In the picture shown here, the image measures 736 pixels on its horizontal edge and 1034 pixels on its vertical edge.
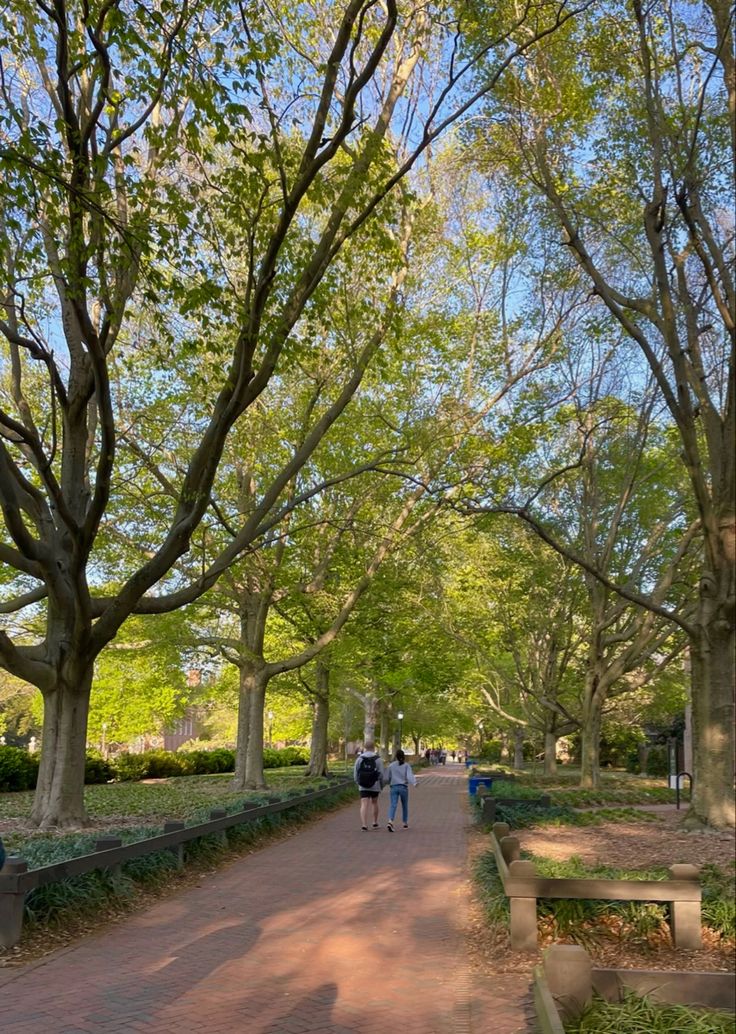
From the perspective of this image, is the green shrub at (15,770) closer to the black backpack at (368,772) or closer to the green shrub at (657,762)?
the black backpack at (368,772)

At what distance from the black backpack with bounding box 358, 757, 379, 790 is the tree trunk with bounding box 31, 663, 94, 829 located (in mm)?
5272

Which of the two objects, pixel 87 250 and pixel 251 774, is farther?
pixel 251 774

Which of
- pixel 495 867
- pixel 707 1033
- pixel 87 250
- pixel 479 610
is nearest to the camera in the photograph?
pixel 707 1033

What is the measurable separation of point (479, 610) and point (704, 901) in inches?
863

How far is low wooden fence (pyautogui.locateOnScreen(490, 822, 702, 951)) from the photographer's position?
268 inches

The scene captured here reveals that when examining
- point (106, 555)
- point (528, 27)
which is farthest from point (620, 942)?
point (106, 555)

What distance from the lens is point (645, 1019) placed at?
436 cm

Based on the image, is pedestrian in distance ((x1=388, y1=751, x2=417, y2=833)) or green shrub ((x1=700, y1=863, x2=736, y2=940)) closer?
green shrub ((x1=700, y1=863, x2=736, y2=940))

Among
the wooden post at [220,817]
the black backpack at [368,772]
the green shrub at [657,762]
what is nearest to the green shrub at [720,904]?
the wooden post at [220,817]

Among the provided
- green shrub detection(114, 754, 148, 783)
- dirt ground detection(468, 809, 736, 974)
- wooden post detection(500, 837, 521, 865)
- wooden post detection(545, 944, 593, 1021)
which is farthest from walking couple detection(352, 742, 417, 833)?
green shrub detection(114, 754, 148, 783)

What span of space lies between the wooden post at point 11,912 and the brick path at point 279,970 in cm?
38

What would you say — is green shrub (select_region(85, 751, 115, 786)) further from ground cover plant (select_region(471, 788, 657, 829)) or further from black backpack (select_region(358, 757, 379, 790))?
ground cover plant (select_region(471, 788, 657, 829))

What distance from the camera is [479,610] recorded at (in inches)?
1154

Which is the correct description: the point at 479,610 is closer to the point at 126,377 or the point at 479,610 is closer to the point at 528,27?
the point at 126,377
